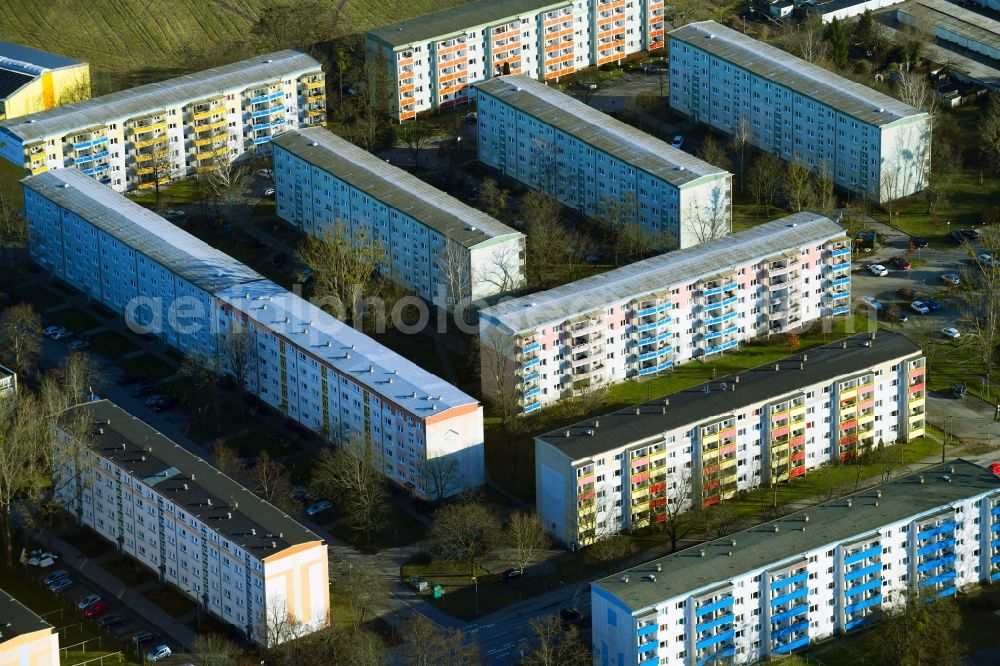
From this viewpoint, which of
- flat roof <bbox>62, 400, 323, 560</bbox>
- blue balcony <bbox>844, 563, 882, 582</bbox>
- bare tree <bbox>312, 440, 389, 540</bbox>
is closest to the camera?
flat roof <bbox>62, 400, 323, 560</bbox>

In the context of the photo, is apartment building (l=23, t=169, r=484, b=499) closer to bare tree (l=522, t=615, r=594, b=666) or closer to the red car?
bare tree (l=522, t=615, r=594, b=666)

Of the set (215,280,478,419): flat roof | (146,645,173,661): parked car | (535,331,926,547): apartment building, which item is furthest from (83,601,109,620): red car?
(535,331,926,547): apartment building

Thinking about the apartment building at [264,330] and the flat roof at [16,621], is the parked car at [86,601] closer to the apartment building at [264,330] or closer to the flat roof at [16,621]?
the flat roof at [16,621]

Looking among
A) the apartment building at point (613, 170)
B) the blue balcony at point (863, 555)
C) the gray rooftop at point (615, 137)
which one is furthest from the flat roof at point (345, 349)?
the gray rooftop at point (615, 137)

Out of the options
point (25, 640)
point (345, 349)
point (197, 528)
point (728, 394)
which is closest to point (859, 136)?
point (728, 394)

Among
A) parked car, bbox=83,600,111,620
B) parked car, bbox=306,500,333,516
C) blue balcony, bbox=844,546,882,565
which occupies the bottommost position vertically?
parked car, bbox=83,600,111,620

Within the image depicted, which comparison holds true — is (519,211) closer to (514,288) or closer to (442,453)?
(514,288)

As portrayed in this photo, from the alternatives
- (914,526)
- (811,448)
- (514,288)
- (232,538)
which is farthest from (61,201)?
(914,526)
